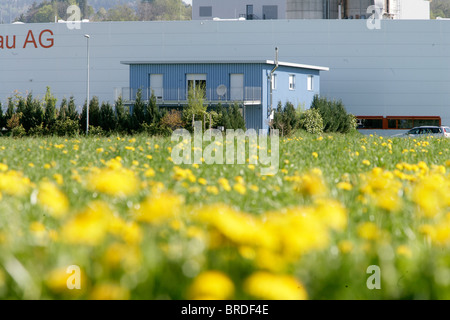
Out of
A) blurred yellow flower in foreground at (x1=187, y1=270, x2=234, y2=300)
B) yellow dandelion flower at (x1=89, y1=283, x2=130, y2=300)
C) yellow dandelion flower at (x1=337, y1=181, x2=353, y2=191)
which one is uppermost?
yellow dandelion flower at (x1=337, y1=181, x2=353, y2=191)

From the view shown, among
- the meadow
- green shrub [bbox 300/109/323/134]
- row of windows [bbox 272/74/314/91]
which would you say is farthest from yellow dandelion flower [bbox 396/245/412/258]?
row of windows [bbox 272/74/314/91]

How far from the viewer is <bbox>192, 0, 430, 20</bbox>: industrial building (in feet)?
213

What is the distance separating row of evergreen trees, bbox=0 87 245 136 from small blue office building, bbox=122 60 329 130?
2.10m

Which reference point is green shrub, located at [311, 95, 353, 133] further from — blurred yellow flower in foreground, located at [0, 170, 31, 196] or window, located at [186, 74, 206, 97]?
blurred yellow flower in foreground, located at [0, 170, 31, 196]

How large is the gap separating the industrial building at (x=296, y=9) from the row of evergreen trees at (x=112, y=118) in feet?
83.3

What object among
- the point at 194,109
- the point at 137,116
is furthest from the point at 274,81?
the point at 137,116

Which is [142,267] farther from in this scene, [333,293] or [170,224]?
[170,224]

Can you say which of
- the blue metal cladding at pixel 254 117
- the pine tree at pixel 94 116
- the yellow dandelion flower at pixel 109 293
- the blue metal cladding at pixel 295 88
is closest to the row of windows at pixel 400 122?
the blue metal cladding at pixel 295 88

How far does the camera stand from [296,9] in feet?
218

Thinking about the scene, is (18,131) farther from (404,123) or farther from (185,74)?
(404,123)

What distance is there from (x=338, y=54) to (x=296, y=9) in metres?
12.3

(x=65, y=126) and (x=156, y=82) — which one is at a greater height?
(x=156, y=82)
